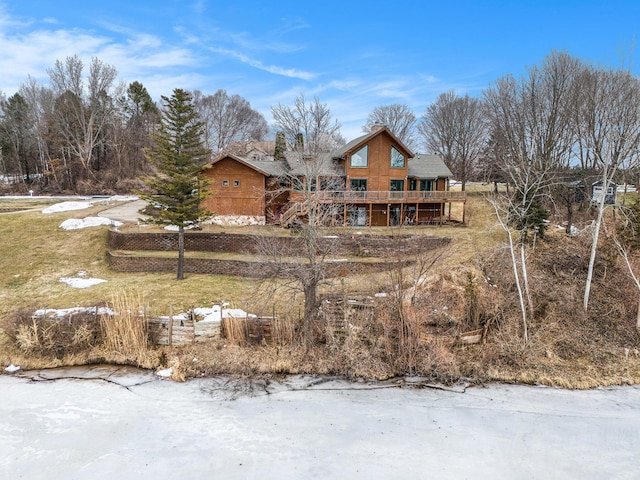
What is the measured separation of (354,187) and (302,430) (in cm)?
2100

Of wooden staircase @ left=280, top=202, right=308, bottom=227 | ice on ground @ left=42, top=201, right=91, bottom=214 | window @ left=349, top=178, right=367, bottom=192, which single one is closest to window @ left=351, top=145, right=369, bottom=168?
window @ left=349, top=178, right=367, bottom=192

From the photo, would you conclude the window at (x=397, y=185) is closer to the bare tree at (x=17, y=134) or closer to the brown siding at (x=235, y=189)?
the brown siding at (x=235, y=189)

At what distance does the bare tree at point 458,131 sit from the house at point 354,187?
13.3 m

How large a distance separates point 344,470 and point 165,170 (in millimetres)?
15181

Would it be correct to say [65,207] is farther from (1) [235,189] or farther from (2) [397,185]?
(2) [397,185]

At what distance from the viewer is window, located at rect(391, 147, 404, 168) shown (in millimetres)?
28972

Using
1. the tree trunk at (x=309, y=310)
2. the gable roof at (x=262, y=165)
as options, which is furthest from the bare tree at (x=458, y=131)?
the tree trunk at (x=309, y=310)

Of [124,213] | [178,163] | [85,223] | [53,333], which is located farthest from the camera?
[124,213]

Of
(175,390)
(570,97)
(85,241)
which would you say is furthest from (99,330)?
(570,97)

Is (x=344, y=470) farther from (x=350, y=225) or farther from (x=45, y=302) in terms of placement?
(x=350, y=225)

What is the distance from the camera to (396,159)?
29.1 metres

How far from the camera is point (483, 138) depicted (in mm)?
41562

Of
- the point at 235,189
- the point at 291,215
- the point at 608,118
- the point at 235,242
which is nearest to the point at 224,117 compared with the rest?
the point at 235,189

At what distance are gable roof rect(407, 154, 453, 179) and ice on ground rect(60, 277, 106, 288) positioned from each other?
2197 centimetres
